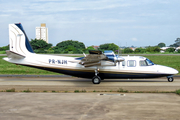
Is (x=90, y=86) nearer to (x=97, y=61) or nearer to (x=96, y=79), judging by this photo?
(x=96, y=79)

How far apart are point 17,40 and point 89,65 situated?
7216 mm

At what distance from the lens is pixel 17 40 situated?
876 inches

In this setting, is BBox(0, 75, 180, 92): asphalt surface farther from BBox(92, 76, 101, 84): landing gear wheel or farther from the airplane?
the airplane

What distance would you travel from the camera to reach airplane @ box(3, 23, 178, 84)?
21.7m

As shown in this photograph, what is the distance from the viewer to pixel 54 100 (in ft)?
45.4

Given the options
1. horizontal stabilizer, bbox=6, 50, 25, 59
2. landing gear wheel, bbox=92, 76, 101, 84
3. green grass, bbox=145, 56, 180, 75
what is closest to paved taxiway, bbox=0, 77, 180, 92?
landing gear wheel, bbox=92, 76, 101, 84

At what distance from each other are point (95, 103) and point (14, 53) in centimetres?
1131

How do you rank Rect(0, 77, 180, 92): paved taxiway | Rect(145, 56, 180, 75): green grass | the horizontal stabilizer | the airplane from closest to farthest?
Rect(0, 77, 180, 92): paved taxiway, the horizontal stabilizer, the airplane, Rect(145, 56, 180, 75): green grass

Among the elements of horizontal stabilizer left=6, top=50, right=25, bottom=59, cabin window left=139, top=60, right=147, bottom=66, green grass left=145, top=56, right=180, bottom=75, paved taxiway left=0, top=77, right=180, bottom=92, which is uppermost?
horizontal stabilizer left=6, top=50, right=25, bottom=59

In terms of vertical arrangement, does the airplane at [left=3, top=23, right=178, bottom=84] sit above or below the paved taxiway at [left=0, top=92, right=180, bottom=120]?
above

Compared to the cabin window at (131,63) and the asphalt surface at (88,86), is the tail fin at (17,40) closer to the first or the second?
the asphalt surface at (88,86)

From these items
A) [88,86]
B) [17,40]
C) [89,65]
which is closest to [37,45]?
[17,40]

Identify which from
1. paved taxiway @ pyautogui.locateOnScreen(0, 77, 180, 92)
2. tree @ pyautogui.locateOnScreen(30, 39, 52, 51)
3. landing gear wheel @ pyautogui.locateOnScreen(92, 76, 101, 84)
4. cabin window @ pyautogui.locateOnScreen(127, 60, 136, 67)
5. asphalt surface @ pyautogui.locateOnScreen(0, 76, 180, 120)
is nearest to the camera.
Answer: asphalt surface @ pyautogui.locateOnScreen(0, 76, 180, 120)

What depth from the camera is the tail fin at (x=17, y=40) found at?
72.5ft
